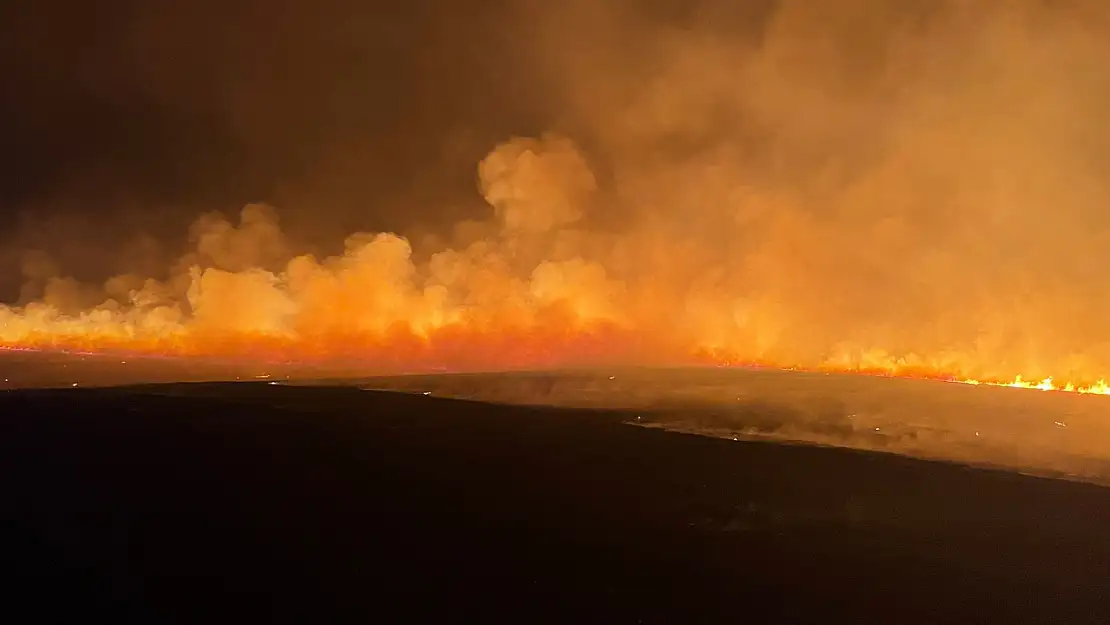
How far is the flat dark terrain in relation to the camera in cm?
1213

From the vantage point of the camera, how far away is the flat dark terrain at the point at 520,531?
12133 millimetres

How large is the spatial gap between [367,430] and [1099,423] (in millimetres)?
30408

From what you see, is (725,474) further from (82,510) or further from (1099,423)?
(1099,423)

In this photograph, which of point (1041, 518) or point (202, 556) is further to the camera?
point (1041, 518)

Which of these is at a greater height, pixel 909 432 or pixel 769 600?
pixel 909 432

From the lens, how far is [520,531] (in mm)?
15391

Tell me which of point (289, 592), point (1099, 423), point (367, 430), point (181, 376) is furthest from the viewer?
point (181, 376)

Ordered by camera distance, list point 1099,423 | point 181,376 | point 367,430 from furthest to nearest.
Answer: point 181,376 → point 1099,423 → point 367,430

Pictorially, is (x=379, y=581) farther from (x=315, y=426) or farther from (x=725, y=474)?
(x=315, y=426)

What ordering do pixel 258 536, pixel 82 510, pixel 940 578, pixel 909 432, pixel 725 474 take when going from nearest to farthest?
pixel 940 578
pixel 258 536
pixel 82 510
pixel 725 474
pixel 909 432

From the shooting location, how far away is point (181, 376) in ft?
143

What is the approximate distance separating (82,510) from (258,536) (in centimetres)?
485

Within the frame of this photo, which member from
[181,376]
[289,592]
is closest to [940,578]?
[289,592]

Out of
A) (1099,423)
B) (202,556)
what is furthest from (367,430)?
(1099,423)
